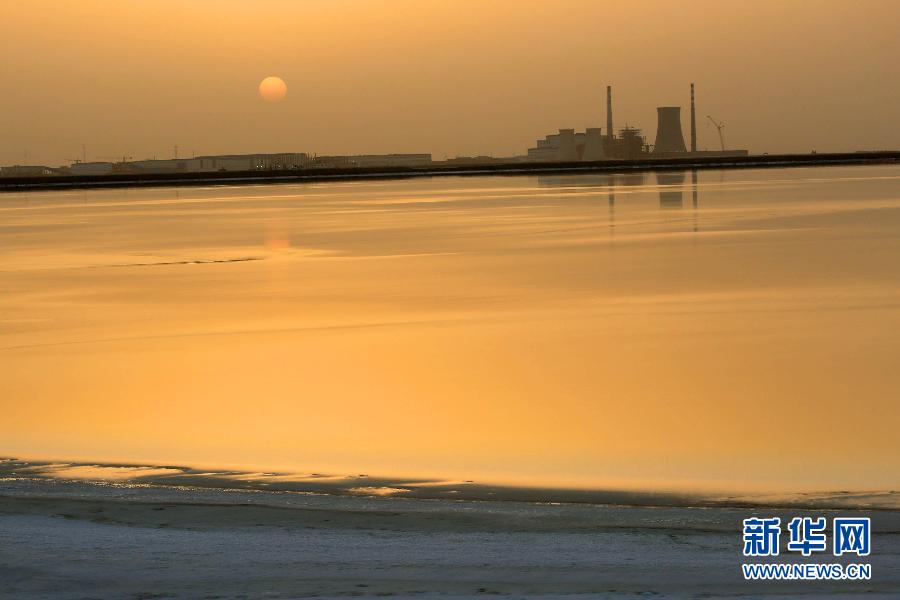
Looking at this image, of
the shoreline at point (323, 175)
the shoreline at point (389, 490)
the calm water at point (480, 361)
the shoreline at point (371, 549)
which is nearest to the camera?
the shoreline at point (371, 549)

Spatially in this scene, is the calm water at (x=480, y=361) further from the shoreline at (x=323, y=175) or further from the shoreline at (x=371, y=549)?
the shoreline at (x=323, y=175)

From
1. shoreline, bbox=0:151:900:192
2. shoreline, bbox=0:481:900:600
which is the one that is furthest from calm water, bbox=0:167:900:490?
shoreline, bbox=0:151:900:192

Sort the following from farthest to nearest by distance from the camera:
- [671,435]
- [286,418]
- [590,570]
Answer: [286,418] < [671,435] < [590,570]

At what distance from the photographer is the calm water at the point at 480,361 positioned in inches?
330

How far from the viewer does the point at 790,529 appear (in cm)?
575

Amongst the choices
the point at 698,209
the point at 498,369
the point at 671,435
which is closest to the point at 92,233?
the point at 698,209

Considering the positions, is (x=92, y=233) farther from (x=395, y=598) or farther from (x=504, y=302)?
(x=395, y=598)

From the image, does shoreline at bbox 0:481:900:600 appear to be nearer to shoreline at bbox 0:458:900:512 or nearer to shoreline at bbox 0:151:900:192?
shoreline at bbox 0:458:900:512

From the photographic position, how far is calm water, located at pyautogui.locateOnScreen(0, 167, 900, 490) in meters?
8.38

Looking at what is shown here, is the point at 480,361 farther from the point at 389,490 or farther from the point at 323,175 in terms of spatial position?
the point at 323,175

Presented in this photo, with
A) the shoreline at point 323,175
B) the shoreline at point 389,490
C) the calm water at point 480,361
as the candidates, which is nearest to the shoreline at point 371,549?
the shoreline at point 389,490

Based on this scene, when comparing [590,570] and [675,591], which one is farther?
[590,570]

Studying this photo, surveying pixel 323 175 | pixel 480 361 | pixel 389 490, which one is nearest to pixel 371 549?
pixel 389 490

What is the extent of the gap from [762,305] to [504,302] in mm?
3097
